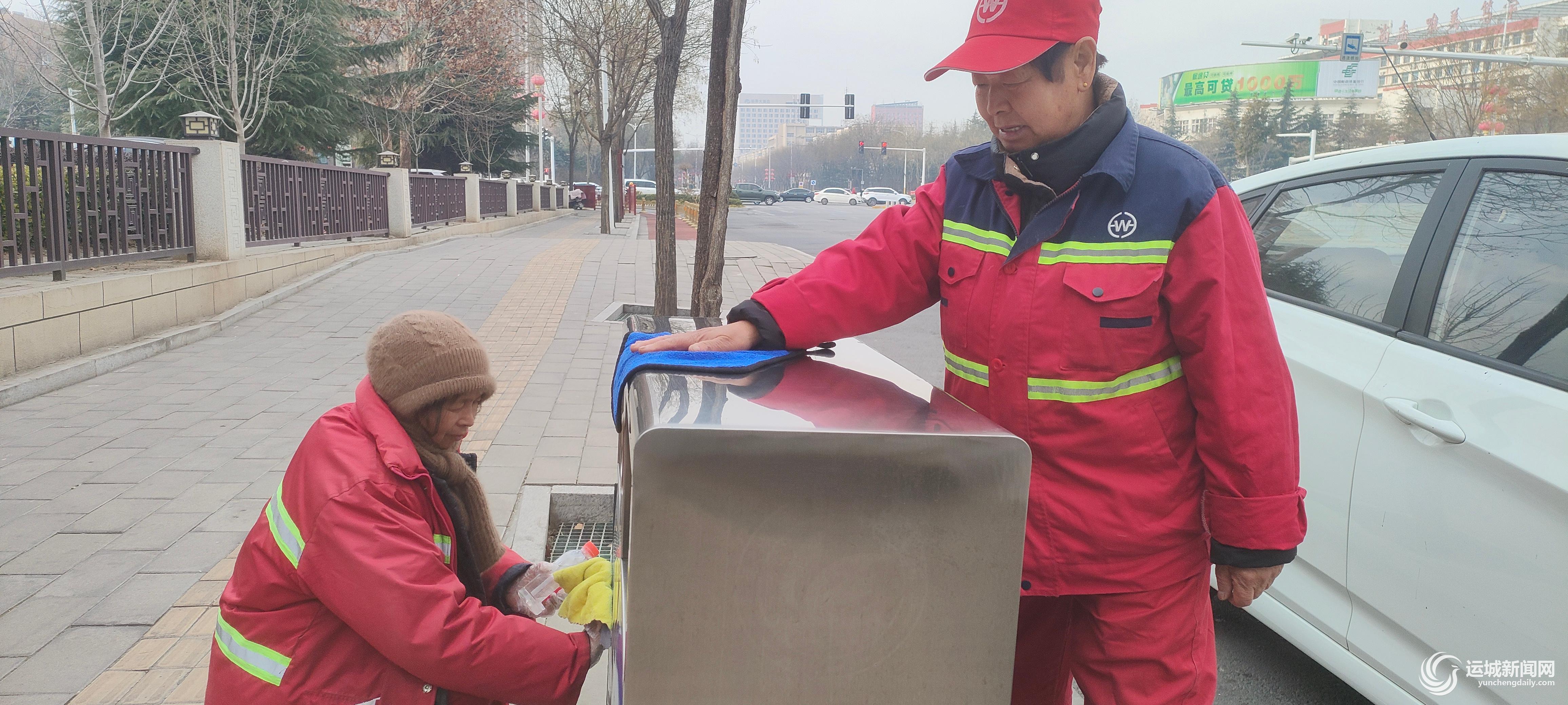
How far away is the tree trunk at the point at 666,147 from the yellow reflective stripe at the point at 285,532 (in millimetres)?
4765

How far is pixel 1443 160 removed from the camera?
266cm

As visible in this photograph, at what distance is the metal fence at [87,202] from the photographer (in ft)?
22.1

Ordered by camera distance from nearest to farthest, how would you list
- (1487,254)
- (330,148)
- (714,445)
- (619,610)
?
(714,445) → (619,610) → (1487,254) → (330,148)

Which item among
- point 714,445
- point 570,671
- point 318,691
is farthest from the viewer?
point 570,671

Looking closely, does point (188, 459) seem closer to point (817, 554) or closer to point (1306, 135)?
point (817, 554)

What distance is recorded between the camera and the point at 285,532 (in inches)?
68.1

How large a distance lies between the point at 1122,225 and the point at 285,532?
1446mm

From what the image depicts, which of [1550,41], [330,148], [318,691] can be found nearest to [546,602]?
[318,691]

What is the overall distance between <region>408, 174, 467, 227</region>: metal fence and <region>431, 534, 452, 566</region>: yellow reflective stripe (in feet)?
51.4

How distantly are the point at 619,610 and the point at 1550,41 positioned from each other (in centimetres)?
3787

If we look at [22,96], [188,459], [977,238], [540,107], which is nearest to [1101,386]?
[977,238]

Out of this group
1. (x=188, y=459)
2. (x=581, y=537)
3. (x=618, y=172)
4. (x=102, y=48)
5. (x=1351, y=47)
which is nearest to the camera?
(x=581, y=537)

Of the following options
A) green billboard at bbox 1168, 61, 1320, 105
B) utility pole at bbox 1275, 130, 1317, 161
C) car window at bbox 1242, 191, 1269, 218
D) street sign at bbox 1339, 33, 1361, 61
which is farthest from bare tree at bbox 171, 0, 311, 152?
green billboard at bbox 1168, 61, 1320, 105

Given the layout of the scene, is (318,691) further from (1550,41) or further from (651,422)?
(1550,41)
